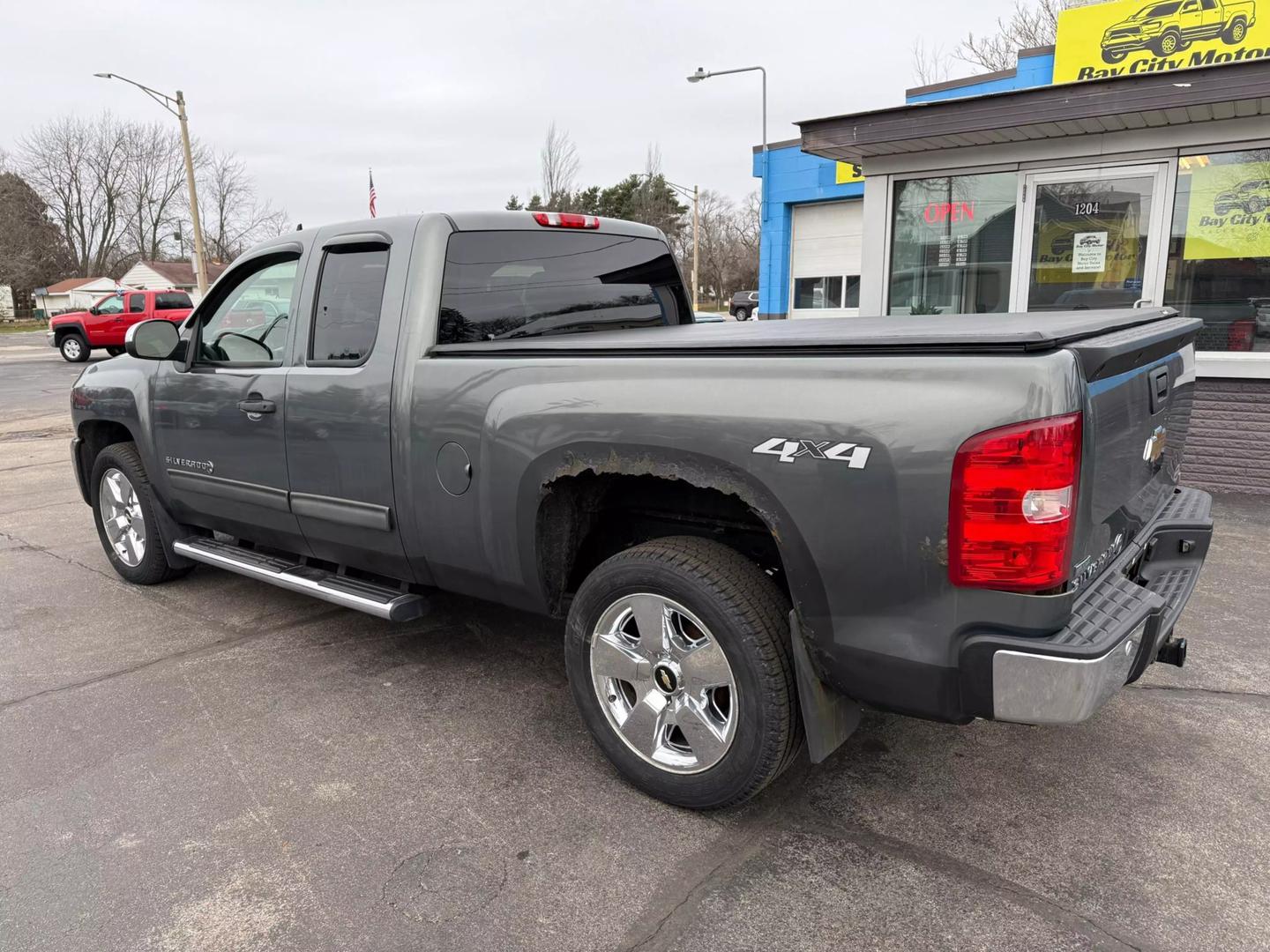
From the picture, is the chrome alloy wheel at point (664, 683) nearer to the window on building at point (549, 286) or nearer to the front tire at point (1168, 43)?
the window on building at point (549, 286)

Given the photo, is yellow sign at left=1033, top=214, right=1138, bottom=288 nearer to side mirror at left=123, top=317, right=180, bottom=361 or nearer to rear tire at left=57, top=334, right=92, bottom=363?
side mirror at left=123, top=317, right=180, bottom=361

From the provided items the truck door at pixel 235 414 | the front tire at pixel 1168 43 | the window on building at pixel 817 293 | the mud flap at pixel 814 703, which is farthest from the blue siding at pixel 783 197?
the mud flap at pixel 814 703

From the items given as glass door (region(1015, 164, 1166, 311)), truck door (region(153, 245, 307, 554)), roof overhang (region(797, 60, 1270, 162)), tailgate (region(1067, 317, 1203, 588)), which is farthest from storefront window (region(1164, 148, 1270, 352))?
truck door (region(153, 245, 307, 554))

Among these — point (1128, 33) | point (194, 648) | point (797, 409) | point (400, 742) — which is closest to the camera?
point (797, 409)

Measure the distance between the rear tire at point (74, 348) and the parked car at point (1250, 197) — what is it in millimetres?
28662

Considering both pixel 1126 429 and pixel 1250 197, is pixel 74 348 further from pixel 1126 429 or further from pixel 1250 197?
pixel 1126 429

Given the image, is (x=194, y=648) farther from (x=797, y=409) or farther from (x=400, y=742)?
(x=797, y=409)

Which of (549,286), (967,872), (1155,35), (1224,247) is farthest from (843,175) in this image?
(967,872)

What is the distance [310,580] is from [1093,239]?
7102 mm

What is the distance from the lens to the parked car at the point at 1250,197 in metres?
7.12

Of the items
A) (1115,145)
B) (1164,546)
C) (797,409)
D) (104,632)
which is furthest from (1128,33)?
(104,632)

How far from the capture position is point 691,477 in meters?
2.62

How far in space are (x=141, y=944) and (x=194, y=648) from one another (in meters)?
2.20

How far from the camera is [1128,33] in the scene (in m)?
13.4
